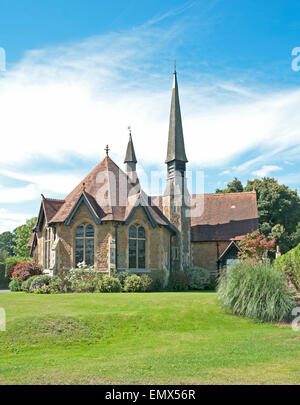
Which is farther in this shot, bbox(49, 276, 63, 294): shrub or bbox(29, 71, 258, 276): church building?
bbox(29, 71, 258, 276): church building

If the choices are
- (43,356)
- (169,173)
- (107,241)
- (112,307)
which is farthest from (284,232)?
(43,356)

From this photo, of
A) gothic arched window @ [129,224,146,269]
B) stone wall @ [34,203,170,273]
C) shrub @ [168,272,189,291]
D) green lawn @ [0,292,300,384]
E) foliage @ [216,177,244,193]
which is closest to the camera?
green lawn @ [0,292,300,384]

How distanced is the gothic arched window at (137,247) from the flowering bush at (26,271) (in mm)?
6382

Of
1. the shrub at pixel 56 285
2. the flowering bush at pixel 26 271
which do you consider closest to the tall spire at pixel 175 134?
the flowering bush at pixel 26 271

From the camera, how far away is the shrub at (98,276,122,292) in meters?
23.6

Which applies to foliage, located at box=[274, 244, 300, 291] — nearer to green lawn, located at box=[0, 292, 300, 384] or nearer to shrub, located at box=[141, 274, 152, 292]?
green lawn, located at box=[0, 292, 300, 384]

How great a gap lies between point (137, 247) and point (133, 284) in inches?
116

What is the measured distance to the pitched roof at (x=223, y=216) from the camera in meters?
35.3

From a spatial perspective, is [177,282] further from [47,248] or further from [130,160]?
[130,160]

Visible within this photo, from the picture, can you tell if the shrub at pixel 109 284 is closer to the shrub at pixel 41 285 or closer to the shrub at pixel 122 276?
the shrub at pixel 122 276

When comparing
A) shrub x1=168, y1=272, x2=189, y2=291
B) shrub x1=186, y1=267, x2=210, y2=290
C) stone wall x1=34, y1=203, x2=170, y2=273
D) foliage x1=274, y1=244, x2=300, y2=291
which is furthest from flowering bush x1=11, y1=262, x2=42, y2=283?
foliage x1=274, y1=244, x2=300, y2=291

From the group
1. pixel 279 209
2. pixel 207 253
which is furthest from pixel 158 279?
pixel 279 209

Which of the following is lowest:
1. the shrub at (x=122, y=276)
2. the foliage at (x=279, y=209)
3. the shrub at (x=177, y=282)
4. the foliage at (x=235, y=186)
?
the shrub at (x=177, y=282)

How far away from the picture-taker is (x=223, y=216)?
3728 cm
